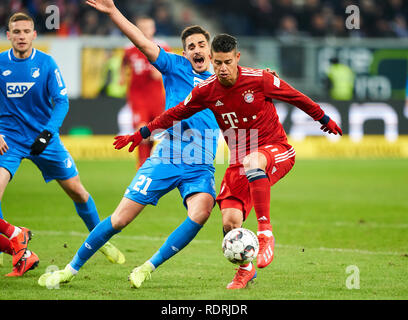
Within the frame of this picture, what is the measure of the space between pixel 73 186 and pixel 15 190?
19.5 feet

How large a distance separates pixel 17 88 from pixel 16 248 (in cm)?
155

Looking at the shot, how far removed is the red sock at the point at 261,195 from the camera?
5742 mm

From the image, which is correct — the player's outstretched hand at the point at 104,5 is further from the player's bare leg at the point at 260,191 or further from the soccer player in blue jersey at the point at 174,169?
the player's bare leg at the point at 260,191

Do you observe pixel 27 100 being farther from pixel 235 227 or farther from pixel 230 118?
pixel 235 227

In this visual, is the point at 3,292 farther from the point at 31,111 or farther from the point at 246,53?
the point at 246,53

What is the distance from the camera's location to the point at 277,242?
8.51 m

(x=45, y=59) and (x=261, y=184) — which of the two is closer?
(x=261, y=184)

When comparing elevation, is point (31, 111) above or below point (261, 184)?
above

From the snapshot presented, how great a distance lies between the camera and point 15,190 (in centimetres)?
1281

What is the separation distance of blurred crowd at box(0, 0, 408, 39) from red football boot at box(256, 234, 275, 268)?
14.5 m

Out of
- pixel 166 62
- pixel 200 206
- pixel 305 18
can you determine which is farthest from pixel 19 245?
pixel 305 18

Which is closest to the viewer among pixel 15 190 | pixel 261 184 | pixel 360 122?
pixel 261 184

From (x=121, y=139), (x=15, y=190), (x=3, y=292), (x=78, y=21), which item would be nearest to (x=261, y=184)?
(x=121, y=139)
